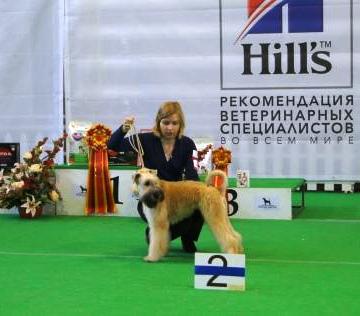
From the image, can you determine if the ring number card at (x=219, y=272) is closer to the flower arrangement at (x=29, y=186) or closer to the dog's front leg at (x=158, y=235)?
the dog's front leg at (x=158, y=235)

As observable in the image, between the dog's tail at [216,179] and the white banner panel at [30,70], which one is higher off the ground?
the white banner panel at [30,70]

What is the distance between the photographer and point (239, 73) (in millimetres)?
7273

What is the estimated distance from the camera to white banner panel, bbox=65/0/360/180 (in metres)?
7.11

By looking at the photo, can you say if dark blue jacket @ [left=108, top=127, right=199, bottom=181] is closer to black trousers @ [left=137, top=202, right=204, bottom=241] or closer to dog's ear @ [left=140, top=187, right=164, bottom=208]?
black trousers @ [left=137, top=202, right=204, bottom=241]

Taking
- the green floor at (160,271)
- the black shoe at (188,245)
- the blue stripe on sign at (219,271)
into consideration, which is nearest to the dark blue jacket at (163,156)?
the black shoe at (188,245)

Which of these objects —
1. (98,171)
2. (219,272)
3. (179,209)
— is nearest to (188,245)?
(179,209)

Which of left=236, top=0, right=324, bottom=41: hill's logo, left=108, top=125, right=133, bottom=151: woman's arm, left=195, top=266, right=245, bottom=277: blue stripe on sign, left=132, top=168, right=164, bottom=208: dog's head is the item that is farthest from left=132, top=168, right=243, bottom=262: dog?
left=236, top=0, right=324, bottom=41: hill's logo

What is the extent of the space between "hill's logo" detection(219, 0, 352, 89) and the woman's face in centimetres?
333

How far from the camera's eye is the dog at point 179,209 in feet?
12.3

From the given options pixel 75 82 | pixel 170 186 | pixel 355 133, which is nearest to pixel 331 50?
pixel 355 133

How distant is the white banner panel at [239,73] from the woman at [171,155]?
125 inches

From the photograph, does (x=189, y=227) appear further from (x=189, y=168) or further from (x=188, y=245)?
(x=189, y=168)

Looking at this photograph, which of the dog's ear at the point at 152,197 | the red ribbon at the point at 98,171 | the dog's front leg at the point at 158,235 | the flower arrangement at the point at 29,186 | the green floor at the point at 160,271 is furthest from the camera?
the red ribbon at the point at 98,171

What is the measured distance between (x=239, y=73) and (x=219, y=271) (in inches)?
174
